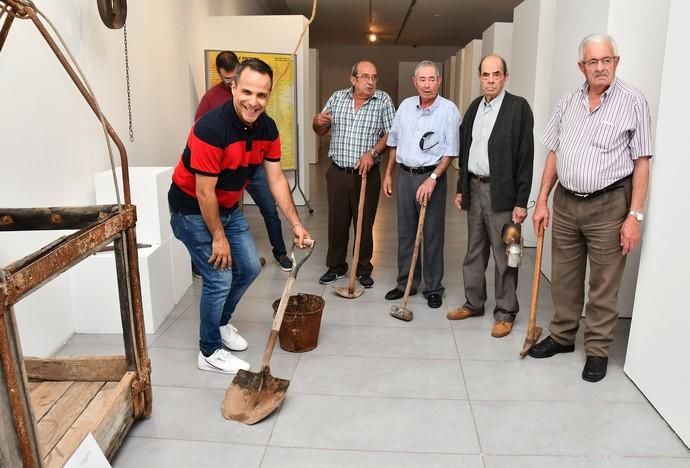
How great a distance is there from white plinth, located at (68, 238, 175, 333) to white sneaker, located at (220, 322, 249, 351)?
537 mm

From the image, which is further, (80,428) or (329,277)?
(329,277)

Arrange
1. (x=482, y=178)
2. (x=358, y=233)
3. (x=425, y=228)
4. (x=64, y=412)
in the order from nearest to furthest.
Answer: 1. (x=64, y=412)
2. (x=482, y=178)
3. (x=425, y=228)
4. (x=358, y=233)

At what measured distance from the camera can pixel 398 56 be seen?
20188 millimetres

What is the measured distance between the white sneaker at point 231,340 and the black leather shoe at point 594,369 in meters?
1.84

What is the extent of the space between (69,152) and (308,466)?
2378mm

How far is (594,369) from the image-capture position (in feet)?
→ 10.2

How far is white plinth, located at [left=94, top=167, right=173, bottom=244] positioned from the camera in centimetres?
383

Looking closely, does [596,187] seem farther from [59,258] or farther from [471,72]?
[471,72]

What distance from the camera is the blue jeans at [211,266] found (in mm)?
2945

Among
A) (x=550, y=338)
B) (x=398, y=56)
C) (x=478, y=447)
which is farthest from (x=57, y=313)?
(x=398, y=56)

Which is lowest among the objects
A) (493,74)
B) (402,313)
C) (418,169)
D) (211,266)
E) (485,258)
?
(402,313)

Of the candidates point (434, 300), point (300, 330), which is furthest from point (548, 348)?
point (300, 330)

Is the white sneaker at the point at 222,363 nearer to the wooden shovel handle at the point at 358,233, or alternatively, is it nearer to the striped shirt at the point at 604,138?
the wooden shovel handle at the point at 358,233

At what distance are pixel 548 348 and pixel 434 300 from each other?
38.4 inches
